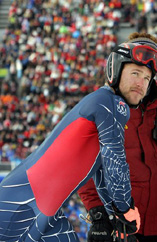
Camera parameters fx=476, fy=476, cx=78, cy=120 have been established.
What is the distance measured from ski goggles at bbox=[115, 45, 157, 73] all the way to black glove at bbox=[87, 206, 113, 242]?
95cm

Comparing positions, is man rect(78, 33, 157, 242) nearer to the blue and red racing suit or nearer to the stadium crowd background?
the blue and red racing suit

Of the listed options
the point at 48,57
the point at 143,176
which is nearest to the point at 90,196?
the point at 143,176

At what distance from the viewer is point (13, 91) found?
16.3 m

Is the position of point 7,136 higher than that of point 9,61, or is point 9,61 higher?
point 9,61

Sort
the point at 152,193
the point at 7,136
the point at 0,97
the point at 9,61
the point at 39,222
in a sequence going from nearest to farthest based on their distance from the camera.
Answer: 1. the point at 39,222
2. the point at 152,193
3. the point at 7,136
4. the point at 0,97
5. the point at 9,61

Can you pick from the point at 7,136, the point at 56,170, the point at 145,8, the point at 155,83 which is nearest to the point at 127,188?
the point at 56,170

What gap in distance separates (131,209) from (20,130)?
12.2 m

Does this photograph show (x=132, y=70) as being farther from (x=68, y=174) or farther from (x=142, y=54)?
(x=68, y=174)

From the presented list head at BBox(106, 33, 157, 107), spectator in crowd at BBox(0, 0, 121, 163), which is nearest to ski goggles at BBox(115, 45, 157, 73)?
head at BBox(106, 33, 157, 107)

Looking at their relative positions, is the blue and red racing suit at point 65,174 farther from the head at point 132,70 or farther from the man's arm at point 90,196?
the man's arm at point 90,196

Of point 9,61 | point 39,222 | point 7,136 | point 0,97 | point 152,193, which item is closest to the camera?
point 39,222

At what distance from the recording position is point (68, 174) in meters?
2.54

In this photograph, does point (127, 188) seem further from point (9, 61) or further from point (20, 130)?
point (9, 61)

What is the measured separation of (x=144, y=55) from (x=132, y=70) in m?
0.11
